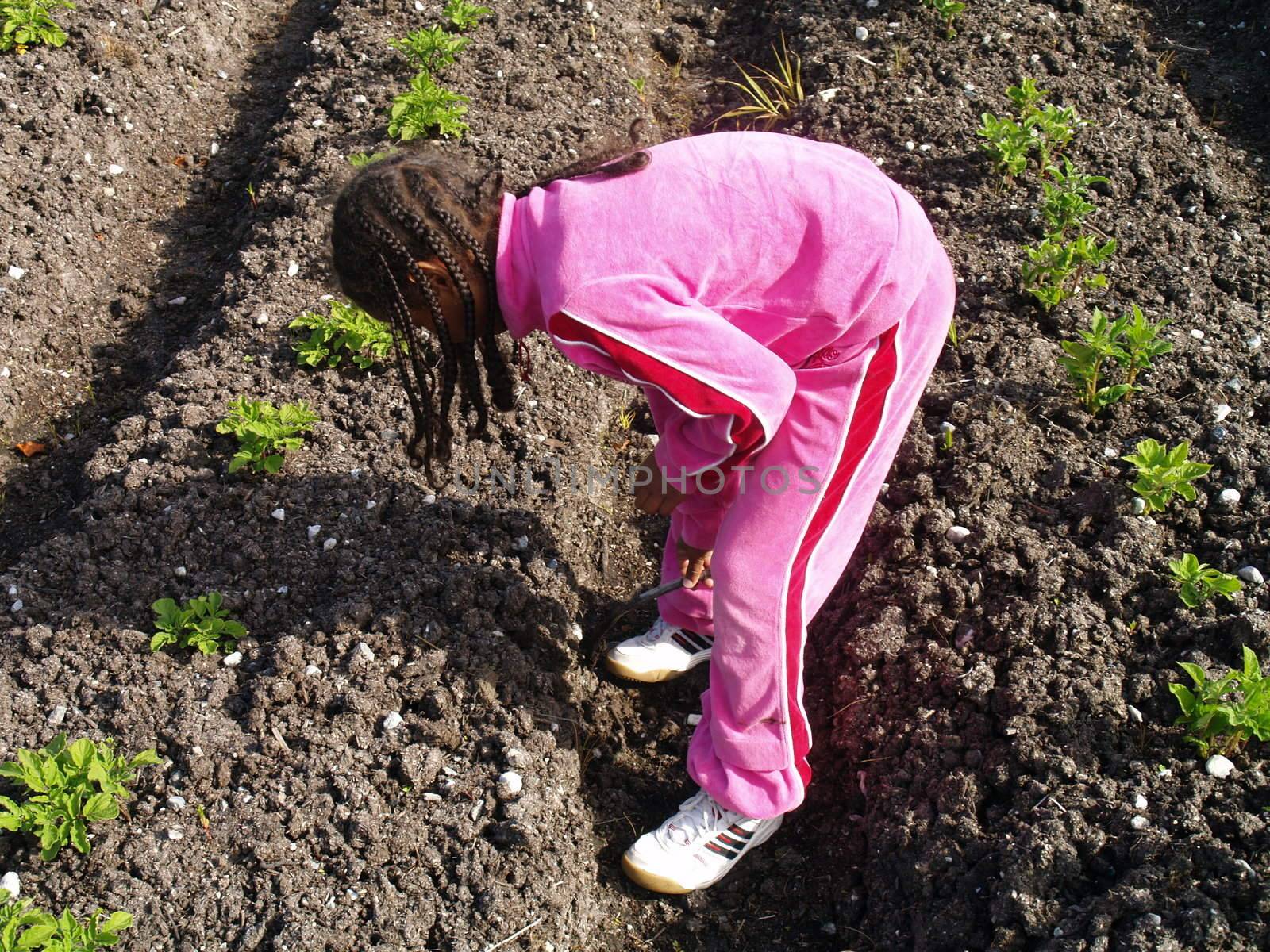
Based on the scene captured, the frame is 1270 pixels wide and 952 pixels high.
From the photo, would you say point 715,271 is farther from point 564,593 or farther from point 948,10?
point 948,10

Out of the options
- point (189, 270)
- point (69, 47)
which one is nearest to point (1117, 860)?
point (189, 270)

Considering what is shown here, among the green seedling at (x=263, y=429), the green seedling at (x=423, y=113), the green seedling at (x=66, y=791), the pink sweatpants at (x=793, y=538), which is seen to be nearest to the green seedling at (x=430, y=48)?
the green seedling at (x=423, y=113)

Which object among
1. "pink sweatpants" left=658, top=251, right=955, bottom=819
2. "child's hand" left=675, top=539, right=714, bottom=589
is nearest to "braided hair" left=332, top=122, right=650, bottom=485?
"pink sweatpants" left=658, top=251, right=955, bottom=819

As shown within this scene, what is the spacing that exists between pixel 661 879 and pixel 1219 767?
4.11 feet

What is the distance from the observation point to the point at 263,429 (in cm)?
309

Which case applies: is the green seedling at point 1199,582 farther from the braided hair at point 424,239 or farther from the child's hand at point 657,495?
the braided hair at point 424,239

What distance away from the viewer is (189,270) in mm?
4246

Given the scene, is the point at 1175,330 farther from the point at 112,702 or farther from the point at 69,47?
the point at 69,47

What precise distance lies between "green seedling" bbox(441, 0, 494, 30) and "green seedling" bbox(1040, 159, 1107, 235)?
245cm

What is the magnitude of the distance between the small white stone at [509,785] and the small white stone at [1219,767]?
1.53 meters

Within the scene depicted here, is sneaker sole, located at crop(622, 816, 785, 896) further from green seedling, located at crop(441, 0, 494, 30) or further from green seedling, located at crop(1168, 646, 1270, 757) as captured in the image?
green seedling, located at crop(441, 0, 494, 30)

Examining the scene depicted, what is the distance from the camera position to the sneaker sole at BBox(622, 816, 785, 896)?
257 centimetres

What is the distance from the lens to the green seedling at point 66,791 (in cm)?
234

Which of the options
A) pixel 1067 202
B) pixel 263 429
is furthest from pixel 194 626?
pixel 1067 202
